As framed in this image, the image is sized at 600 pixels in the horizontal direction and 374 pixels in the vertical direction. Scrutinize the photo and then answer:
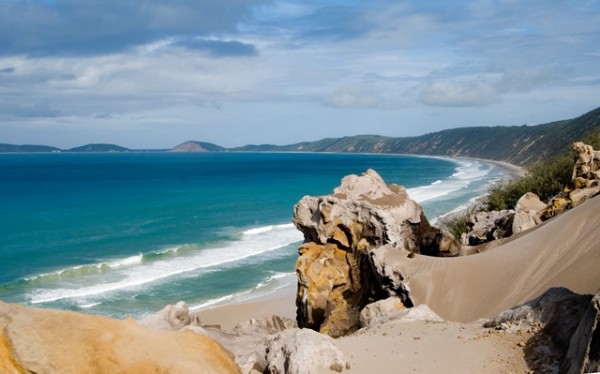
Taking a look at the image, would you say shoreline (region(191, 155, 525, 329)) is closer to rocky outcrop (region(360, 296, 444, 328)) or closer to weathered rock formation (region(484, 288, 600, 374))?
rocky outcrop (region(360, 296, 444, 328))

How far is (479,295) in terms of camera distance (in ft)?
52.7

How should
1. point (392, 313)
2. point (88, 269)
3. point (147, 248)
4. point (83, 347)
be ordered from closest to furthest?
1. point (83, 347)
2. point (392, 313)
3. point (88, 269)
4. point (147, 248)

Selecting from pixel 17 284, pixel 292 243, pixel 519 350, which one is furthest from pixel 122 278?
pixel 519 350

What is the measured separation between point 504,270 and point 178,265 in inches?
974

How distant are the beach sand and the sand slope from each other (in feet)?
0.07

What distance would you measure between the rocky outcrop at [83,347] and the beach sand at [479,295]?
388 centimetres

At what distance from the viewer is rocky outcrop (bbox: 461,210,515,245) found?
22.4 meters

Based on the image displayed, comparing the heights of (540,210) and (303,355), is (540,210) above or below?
above

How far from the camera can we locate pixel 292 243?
143 ft

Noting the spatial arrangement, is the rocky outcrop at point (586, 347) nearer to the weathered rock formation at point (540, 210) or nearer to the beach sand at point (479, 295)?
the beach sand at point (479, 295)

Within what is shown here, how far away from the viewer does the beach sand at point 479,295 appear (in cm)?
1023

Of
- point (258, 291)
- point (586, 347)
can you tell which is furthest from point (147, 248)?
point (586, 347)

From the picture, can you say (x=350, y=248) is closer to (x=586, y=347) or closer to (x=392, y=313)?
(x=392, y=313)

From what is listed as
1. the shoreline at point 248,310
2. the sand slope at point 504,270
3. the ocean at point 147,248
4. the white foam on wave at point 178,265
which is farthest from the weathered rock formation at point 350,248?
the white foam on wave at point 178,265
